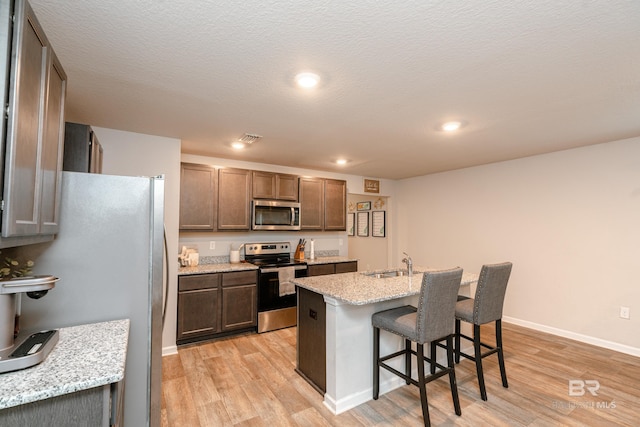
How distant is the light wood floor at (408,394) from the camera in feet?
7.10

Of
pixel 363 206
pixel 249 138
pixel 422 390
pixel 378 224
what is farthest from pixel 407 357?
pixel 363 206

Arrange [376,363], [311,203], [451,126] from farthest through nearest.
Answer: [311,203]
[451,126]
[376,363]

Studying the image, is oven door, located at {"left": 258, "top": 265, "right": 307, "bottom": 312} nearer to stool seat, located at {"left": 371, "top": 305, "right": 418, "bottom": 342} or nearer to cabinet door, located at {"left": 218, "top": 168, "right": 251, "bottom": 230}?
cabinet door, located at {"left": 218, "top": 168, "right": 251, "bottom": 230}

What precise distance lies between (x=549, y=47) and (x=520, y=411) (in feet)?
8.13

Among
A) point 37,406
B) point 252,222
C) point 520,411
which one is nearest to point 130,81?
point 37,406

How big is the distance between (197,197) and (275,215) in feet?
3.60

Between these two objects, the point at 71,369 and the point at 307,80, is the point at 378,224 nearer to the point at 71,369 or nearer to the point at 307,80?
the point at 307,80

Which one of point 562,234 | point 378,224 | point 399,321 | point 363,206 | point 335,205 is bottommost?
point 399,321

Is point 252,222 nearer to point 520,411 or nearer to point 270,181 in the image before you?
point 270,181

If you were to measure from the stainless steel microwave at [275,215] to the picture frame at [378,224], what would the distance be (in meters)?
2.43

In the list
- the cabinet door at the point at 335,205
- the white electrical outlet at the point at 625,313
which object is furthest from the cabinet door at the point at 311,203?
the white electrical outlet at the point at 625,313

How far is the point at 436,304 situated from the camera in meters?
2.10

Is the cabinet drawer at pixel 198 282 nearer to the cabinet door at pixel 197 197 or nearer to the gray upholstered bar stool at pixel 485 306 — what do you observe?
the cabinet door at pixel 197 197

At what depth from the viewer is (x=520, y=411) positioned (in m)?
2.26
